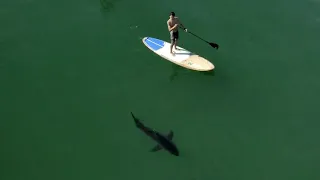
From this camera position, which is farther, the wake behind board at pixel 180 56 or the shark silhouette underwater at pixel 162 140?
the wake behind board at pixel 180 56

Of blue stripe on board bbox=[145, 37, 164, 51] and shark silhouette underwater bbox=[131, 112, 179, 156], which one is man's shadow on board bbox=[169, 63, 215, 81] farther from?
shark silhouette underwater bbox=[131, 112, 179, 156]

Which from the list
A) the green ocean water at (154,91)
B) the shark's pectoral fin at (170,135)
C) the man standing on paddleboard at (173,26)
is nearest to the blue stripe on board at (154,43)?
the green ocean water at (154,91)

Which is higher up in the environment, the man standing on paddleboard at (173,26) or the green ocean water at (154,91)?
the man standing on paddleboard at (173,26)

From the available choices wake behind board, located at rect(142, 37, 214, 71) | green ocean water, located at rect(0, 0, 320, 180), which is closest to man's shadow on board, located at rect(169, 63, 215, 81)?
green ocean water, located at rect(0, 0, 320, 180)

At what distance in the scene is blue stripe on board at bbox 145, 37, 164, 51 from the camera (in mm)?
15795

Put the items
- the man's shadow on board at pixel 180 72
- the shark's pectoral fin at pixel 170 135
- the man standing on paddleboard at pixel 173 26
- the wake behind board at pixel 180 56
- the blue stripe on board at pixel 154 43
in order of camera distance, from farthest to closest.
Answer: the blue stripe on board at pixel 154 43
the man's shadow on board at pixel 180 72
the wake behind board at pixel 180 56
the man standing on paddleboard at pixel 173 26
the shark's pectoral fin at pixel 170 135

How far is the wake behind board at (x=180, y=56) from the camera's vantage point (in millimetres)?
15016

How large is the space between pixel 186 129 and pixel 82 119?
148 inches

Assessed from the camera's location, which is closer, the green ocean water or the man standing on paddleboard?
the green ocean water

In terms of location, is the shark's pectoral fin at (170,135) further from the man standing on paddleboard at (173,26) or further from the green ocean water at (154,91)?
the man standing on paddleboard at (173,26)

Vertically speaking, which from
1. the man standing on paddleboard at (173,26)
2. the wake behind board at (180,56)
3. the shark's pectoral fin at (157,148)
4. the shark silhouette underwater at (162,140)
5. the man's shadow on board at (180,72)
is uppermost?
the man standing on paddleboard at (173,26)

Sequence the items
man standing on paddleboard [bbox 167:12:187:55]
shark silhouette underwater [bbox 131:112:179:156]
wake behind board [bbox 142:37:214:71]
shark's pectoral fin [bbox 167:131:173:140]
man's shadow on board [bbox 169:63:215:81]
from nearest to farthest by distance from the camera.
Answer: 1. shark silhouette underwater [bbox 131:112:179:156]
2. shark's pectoral fin [bbox 167:131:173:140]
3. man standing on paddleboard [bbox 167:12:187:55]
4. wake behind board [bbox 142:37:214:71]
5. man's shadow on board [bbox 169:63:215:81]

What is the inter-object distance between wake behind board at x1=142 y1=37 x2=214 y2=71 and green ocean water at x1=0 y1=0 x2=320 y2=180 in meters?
0.37

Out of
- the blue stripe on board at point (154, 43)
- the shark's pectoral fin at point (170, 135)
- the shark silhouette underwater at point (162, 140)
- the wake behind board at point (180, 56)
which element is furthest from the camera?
the blue stripe on board at point (154, 43)
